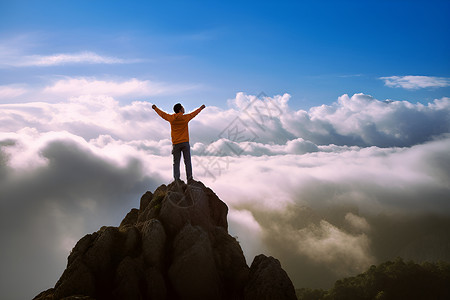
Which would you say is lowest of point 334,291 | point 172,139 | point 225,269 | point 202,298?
point 334,291

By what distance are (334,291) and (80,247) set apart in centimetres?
10173

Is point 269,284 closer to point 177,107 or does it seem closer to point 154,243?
point 154,243

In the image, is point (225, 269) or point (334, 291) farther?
point (334, 291)

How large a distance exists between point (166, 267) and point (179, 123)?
7.13m

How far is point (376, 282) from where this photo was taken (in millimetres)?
99000

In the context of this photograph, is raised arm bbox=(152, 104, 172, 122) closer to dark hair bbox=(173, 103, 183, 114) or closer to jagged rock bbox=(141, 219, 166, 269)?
dark hair bbox=(173, 103, 183, 114)

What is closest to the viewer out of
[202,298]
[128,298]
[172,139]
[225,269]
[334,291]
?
→ [128,298]

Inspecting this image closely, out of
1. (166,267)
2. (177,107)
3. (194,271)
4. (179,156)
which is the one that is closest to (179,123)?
(177,107)

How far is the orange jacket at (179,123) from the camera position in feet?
52.7

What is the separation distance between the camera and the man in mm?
16141

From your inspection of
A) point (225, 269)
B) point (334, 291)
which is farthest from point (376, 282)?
point (225, 269)

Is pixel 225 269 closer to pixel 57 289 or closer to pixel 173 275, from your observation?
pixel 173 275

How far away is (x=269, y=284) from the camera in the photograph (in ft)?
44.5

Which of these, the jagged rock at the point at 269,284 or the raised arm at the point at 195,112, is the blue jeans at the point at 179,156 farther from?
the jagged rock at the point at 269,284
